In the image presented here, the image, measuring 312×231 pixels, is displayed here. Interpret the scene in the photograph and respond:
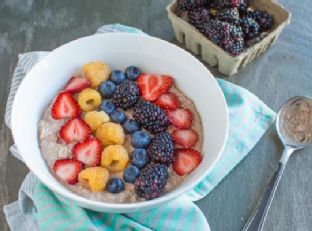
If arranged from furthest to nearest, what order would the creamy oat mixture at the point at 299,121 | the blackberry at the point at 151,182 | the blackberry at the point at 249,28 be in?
the blackberry at the point at 249,28, the creamy oat mixture at the point at 299,121, the blackberry at the point at 151,182

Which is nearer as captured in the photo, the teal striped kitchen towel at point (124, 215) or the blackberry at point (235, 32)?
the teal striped kitchen towel at point (124, 215)

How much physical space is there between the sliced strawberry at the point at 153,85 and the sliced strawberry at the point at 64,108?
141mm

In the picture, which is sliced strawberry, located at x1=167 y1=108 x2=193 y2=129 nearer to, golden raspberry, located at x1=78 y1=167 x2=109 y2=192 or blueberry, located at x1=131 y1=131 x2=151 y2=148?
blueberry, located at x1=131 y1=131 x2=151 y2=148

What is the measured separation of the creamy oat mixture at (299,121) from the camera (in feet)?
3.41

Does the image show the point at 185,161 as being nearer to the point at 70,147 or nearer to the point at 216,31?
the point at 70,147

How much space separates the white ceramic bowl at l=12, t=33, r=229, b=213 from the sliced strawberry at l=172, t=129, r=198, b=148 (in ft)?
0.10

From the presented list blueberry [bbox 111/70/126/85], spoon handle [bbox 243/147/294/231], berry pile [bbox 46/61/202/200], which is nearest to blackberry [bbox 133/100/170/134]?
berry pile [bbox 46/61/202/200]

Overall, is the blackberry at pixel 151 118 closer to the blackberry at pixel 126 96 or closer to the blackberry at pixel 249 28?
the blackberry at pixel 126 96

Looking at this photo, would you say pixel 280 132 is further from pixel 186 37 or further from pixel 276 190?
pixel 186 37

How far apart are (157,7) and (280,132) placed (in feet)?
1.68

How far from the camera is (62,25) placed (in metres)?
1.29

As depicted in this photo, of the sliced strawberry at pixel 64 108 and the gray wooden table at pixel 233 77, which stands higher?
the sliced strawberry at pixel 64 108

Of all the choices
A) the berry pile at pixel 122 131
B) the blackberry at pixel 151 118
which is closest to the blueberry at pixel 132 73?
the berry pile at pixel 122 131

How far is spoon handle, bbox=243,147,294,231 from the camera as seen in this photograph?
922 mm
